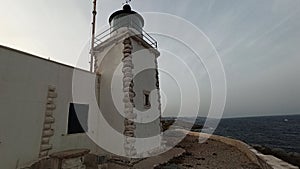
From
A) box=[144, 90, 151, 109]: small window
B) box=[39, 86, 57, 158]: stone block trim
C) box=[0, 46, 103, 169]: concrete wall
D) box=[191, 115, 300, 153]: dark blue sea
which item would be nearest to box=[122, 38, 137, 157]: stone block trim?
box=[144, 90, 151, 109]: small window

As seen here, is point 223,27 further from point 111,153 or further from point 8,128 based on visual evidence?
point 8,128

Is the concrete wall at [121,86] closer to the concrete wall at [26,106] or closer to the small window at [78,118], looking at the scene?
the small window at [78,118]

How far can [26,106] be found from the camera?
4.75 meters

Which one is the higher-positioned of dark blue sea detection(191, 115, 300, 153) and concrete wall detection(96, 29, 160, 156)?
concrete wall detection(96, 29, 160, 156)

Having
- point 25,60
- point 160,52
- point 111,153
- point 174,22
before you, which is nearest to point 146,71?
point 160,52

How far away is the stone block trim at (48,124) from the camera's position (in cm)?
505

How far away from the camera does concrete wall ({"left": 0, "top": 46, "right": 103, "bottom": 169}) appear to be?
14.2ft

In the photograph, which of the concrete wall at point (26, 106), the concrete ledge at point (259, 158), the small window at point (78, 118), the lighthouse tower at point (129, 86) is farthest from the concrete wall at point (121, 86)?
the concrete ledge at point (259, 158)

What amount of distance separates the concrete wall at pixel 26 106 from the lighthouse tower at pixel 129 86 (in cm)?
→ 174

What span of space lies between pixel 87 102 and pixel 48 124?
172 cm

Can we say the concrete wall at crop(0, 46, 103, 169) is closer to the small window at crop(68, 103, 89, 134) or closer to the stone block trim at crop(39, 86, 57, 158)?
the stone block trim at crop(39, 86, 57, 158)

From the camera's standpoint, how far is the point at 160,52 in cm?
945

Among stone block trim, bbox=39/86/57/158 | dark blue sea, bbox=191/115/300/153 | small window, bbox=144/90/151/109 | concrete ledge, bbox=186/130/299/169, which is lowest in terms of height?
dark blue sea, bbox=191/115/300/153

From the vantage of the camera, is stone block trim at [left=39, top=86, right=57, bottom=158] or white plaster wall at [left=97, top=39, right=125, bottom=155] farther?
white plaster wall at [left=97, top=39, right=125, bottom=155]
